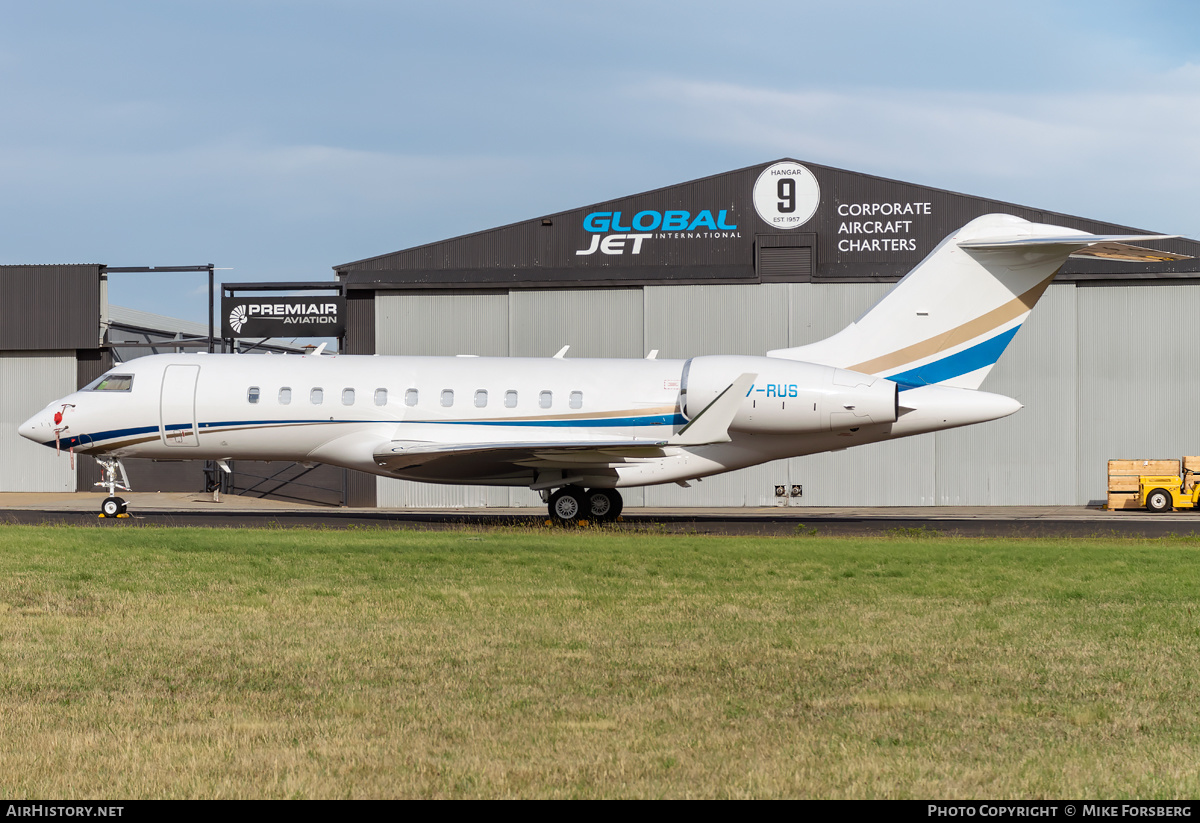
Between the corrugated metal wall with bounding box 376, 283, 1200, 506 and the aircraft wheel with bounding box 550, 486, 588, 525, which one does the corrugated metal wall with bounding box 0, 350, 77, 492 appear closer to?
the corrugated metal wall with bounding box 376, 283, 1200, 506

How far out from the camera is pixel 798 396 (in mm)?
21297

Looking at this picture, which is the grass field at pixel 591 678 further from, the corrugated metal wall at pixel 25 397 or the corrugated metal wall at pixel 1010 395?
the corrugated metal wall at pixel 25 397

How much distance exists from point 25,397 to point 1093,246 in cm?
3147

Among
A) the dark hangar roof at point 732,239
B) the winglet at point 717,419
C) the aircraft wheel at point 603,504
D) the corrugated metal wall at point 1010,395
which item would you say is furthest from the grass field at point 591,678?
the dark hangar roof at point 732,239

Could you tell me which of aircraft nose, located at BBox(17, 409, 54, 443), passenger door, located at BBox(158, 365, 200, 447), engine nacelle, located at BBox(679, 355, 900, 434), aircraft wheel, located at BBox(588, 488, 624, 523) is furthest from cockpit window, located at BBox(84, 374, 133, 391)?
engine nacelle, located at BBox(679, 355, 900, 434)

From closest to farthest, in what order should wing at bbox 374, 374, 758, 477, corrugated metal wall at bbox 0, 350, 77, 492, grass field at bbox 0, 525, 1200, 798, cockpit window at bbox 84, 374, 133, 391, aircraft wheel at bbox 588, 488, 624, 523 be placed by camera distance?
grass field at bbox 0, 525, 1200, 798 → wing at bbox 374, 374, 758, 477 → aircraft wheel at bbox 588, 488, 624, 523 → cockpit window at bbox 84, 374, 133, 391 → corrugated metal wall at bbox 0, 350, 77, 492

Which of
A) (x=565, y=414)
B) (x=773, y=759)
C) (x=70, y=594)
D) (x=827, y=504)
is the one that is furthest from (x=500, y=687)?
(x=827, y=504)

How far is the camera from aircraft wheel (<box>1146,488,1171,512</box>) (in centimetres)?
2841

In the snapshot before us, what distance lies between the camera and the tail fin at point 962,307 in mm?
21422

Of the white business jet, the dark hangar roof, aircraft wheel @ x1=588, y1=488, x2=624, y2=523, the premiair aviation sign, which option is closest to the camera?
the white business jet

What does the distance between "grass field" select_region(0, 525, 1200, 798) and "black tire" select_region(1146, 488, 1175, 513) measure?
16.5 m

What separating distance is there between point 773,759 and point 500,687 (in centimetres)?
215

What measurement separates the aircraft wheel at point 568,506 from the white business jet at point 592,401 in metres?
0.03
